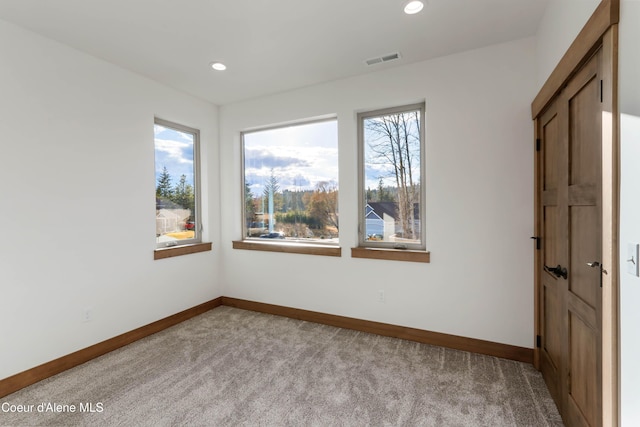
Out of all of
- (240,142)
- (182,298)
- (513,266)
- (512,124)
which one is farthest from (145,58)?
(513,266)

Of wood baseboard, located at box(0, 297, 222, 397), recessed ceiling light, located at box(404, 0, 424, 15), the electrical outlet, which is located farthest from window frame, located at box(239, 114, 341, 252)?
the electrical outlet

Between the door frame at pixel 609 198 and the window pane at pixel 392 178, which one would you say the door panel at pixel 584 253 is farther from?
the window pane at pixel 392 178

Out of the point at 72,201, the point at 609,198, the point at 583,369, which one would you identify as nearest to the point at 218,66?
the point at 72,201

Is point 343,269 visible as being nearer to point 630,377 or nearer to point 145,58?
point 630,377

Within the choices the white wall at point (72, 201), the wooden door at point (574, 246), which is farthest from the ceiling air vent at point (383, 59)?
the white wall at point (72, 201)

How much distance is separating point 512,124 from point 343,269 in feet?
6.86

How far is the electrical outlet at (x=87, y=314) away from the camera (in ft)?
8.83

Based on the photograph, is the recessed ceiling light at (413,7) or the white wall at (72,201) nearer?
the recessed ceiling light at (413,7)

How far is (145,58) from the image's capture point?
Answer: 9.23ft

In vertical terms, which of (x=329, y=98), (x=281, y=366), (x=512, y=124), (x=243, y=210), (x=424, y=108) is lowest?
(x=281, y=366)

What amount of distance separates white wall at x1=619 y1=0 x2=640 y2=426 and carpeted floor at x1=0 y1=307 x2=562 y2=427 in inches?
38.7

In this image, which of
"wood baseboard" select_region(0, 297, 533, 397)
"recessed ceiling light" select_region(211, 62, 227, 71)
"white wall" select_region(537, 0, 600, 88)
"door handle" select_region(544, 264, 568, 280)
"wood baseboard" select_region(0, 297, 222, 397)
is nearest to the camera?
"white wall" select_region(537, 0, 600, 88)

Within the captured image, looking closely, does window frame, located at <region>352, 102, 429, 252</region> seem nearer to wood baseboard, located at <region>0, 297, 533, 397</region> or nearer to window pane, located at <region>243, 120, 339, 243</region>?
window pane, located at <region>243, 120, 339, 243</region>

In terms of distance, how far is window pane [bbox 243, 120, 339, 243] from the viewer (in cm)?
365
